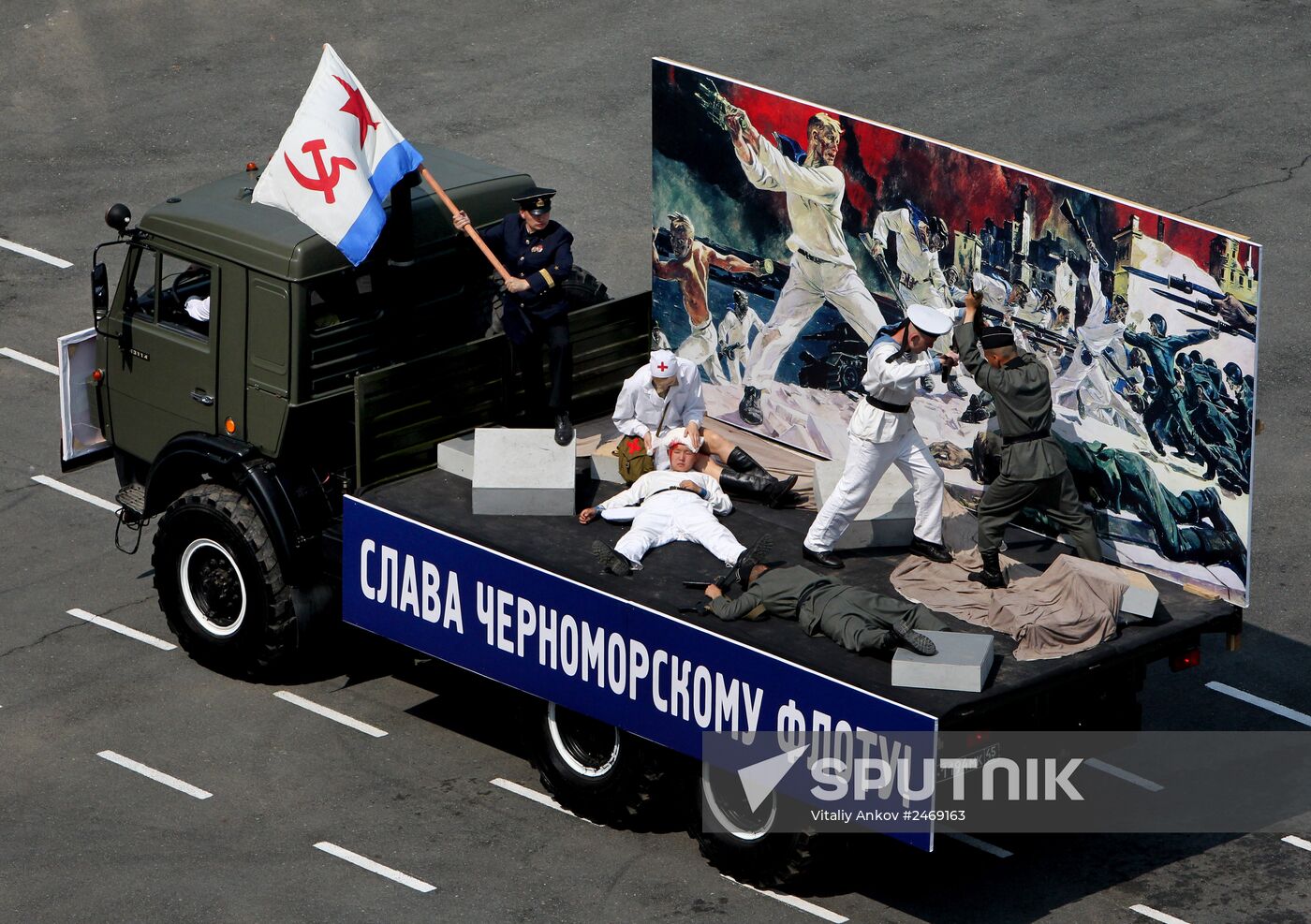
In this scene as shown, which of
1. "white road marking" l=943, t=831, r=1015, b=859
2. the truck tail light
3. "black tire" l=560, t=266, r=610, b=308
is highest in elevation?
"black tire" l=560, t=266, r=610, b=308

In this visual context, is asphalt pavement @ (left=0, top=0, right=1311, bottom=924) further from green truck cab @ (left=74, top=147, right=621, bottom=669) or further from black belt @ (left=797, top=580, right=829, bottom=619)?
black belt @ (left=797, top=580, right=829, bottom=619)

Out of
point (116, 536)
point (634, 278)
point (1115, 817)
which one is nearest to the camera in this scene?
point (1115, 817)

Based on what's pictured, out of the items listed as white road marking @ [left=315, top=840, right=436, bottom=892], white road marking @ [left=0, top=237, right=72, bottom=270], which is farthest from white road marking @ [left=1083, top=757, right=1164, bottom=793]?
white road marking @ [left=0, top=237, right=72, bottom=270]

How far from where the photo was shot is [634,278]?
73.5 ft

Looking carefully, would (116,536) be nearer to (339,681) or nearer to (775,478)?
(339,681)

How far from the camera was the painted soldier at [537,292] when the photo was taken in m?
15.4

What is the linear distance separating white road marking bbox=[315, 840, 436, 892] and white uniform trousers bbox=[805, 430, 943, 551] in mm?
3122

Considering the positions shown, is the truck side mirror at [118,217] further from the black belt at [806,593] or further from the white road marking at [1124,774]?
the white road marking at [1124,774]

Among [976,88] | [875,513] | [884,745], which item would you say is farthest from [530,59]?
[884,745]

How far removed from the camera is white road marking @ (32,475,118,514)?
18.5 meters

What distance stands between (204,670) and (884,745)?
591 cm

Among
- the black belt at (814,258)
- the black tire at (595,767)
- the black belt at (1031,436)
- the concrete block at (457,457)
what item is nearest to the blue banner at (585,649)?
the black tire at (595,767)

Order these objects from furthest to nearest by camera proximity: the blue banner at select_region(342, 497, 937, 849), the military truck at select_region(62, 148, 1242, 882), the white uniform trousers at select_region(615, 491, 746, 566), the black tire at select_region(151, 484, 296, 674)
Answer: the black tire at select_region(151, 484, 296, 674) < the white uniform trousers at select_region(615, 491, 746, 566) < the military truck at select_region(62, 148, 1242, 882) < the blue banner at select_region(342, 497, 937, 849)

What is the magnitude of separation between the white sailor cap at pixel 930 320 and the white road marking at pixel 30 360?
9667 mm
